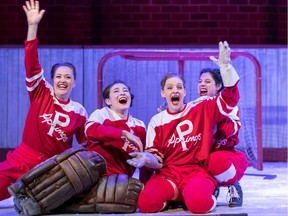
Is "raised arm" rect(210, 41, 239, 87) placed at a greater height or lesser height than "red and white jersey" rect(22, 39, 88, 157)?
greater

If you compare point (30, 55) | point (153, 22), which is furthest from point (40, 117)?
point (153, 22)

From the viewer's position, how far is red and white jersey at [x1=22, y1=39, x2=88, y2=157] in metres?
3.79

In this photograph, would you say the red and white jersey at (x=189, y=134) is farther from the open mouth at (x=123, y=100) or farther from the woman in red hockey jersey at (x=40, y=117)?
the woman in red hockey jersey at (x=40, y=117)

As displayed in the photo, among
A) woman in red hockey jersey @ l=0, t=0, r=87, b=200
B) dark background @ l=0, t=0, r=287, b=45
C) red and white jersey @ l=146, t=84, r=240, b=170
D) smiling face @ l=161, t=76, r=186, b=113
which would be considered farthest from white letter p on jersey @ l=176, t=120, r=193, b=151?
dark background @ l=0, t=0, r=287, b=45

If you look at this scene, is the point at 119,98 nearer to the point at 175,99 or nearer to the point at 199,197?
the point at 175,99

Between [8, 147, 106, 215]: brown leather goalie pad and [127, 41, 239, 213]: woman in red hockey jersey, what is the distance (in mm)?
287

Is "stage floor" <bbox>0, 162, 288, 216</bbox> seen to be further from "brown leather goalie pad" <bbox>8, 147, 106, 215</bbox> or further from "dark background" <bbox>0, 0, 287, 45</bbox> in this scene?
"dark background" <bbox>0, 0, 287, 45</bbox>

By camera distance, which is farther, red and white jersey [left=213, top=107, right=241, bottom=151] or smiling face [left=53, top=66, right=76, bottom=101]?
smiling face [left=53, top=66, right=76, bottom=101]

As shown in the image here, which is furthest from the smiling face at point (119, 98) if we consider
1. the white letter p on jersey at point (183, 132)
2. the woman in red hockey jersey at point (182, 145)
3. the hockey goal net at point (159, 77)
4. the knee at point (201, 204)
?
the hockey goal net at point (159, 77)

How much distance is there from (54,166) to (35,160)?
35 cm

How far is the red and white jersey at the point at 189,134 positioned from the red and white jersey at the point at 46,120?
21.8 inches

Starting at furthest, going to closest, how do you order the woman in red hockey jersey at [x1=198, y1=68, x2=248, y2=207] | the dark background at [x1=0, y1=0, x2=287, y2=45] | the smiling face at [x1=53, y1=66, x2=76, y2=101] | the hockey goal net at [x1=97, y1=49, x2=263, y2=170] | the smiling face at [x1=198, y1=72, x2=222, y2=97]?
the dark background at [x1=0, y1=0, x2=287, y2=45] < the hockey goal net at [x1=97, y1=49, x2=263, y2=170] < the smiling face at [x1=198, y1=72, x2=222, y2=97] < the smiling face at [x1=53, y1=66, x2=76, y2=101] < the woman in red hockey jersey at [x1=198, y1=68, x2=248, y2=207]

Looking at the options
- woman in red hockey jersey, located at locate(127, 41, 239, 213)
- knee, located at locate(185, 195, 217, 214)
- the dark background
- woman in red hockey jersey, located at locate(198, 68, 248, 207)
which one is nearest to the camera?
knee, located at locate(185, 195, 217, 214)

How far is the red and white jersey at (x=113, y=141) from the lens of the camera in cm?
373
